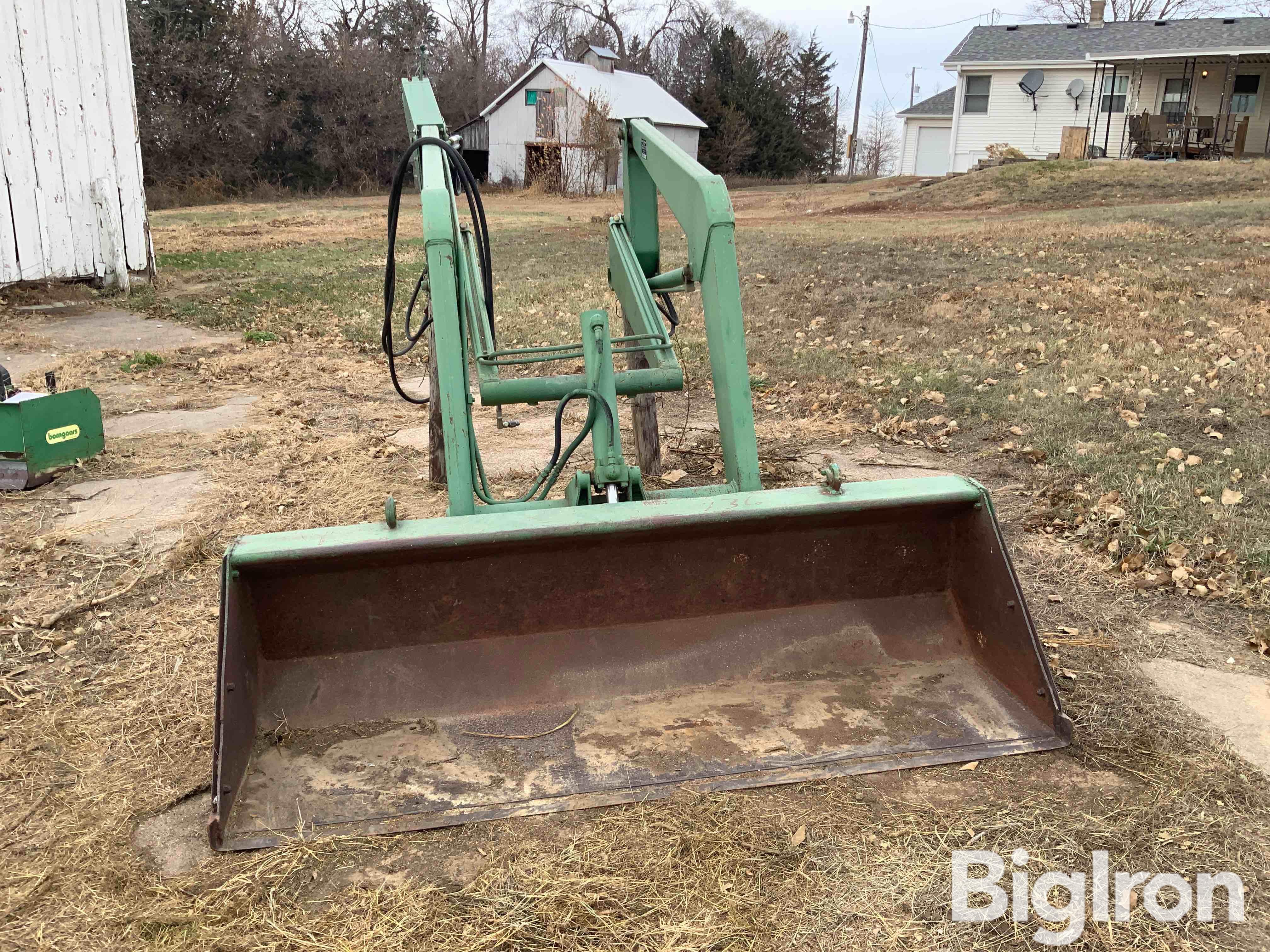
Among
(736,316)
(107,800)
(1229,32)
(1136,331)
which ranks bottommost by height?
(107,800)

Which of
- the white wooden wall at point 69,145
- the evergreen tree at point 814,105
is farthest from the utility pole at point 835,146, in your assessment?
the white wooden wall at point 69,145

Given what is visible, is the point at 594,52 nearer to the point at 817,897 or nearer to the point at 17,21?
the point at 17,21

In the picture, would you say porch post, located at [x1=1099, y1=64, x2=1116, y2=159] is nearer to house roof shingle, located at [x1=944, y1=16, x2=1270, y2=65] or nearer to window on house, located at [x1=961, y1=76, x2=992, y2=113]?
house roof shingle, located at [x1=944, y1=16, x2=1270, y2=65]

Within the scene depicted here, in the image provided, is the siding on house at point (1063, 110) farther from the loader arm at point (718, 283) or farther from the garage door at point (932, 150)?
the loader arm at point (718, 283)

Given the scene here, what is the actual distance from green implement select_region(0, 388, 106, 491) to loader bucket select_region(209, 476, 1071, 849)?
10.1ft

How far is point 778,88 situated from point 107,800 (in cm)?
4554

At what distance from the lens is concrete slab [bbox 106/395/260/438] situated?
634 cm

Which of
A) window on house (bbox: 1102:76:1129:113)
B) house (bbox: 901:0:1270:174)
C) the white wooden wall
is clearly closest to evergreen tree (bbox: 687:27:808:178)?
house (bbox: 901:0:1270:174)

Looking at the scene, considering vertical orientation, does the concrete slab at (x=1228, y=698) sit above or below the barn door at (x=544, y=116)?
below

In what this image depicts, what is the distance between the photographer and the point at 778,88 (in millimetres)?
44094

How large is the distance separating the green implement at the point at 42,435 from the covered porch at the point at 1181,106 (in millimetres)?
27170

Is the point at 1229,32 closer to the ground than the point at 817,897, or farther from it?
farther from it

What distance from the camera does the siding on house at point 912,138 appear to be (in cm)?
3869

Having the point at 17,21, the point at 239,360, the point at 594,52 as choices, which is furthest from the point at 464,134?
the point at 239,360
